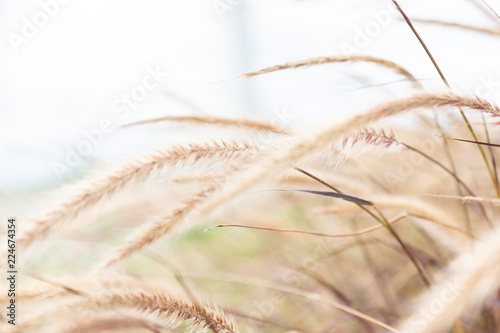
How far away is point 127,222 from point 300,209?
0.40 metres

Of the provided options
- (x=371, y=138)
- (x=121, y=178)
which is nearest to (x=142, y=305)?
(x=121, y=178)

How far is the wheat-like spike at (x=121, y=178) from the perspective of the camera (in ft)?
1.38

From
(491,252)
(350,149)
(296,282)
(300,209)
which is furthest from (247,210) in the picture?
(491,252)

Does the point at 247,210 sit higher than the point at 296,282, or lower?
higher

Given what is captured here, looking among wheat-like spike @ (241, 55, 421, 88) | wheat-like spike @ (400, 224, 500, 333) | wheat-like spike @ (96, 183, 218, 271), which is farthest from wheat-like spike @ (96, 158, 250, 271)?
wheat-like spike @ (400, 224, 500, 333)

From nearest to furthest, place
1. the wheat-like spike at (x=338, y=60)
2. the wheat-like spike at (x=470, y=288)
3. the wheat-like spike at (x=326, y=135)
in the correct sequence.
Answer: the wheat-like spike at (x=470, y=288)
the wheat-like spike at (x=326, y=135)
the wheat-like spike at (x=338, y=60)

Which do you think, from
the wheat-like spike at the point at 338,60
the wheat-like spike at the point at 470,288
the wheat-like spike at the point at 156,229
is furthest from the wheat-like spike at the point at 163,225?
the wheat-like spike at the point at 470,288

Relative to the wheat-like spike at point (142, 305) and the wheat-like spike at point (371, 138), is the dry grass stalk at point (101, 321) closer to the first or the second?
the wheat-like spike at point (142, 305)

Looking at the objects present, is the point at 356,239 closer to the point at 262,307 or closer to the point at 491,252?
the point at 262,307

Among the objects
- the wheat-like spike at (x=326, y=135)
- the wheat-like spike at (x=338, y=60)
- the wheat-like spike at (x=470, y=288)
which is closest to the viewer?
the wheat-like spike at (x=470, y=288)

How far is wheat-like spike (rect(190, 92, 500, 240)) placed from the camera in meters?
0.35

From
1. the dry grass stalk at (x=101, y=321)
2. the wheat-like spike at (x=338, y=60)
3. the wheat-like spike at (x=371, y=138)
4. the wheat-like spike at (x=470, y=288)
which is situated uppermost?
the wheat-like spike at (x=338, y=60)

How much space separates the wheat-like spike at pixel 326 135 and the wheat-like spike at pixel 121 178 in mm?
75

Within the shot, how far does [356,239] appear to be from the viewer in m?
0.94
